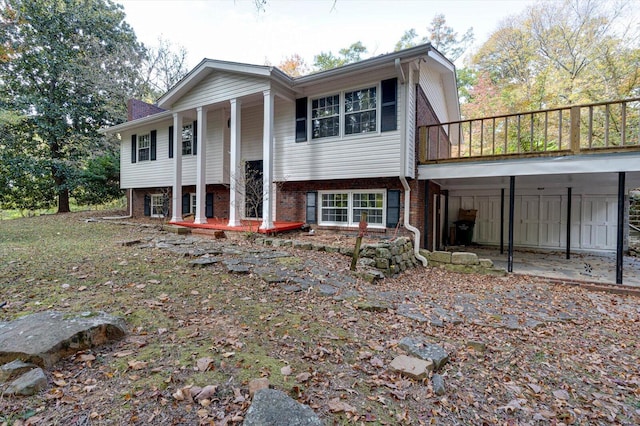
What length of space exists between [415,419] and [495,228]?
11.8 metres

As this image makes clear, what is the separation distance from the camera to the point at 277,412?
6.57 feet

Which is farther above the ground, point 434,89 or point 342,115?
point 434,89

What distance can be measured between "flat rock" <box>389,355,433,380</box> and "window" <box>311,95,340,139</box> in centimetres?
708

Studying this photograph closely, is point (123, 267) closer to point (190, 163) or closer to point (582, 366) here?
point (582, 366)

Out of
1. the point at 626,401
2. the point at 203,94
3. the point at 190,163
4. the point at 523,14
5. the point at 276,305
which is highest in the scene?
the point at 523,14

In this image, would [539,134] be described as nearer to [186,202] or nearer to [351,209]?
[351,209]

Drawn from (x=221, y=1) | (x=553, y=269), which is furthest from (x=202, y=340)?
(x=553, y=269)

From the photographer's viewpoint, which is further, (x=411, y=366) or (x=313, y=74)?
(x=313, y=74)

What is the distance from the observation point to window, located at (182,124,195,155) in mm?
12220

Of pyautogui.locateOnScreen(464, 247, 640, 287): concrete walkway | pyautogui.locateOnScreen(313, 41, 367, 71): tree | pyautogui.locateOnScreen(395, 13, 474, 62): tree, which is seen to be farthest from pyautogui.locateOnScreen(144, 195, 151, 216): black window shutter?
pyautogui.locateOnScreen(395, 13, 474, 62): tree

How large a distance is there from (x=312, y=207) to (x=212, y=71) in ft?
18.3

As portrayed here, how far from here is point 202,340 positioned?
116 inches

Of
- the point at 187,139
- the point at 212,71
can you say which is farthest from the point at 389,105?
the point at 187,139

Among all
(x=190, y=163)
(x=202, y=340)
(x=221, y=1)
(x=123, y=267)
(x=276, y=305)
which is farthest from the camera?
(x=190, y=163)
